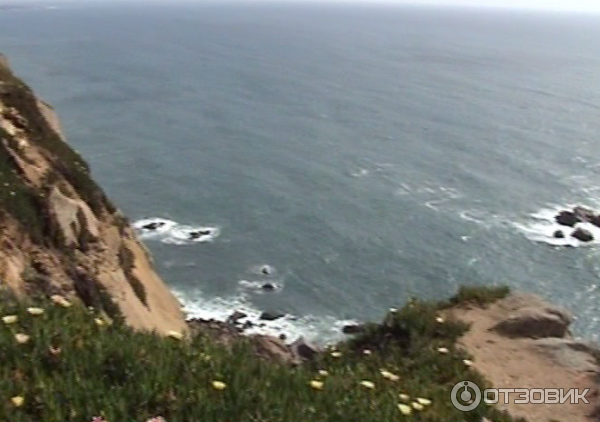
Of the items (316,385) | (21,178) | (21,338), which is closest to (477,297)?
(316,385)

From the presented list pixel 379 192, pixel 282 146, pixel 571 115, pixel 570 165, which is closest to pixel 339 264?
pixel 379 192

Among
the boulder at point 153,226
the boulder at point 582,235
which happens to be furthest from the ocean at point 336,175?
the boulder at point 582,235

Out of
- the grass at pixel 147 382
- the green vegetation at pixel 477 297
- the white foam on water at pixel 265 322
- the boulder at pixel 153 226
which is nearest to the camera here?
the grass at pixel 147 382

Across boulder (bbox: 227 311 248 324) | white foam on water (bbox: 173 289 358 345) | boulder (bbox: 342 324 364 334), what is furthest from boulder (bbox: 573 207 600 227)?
boulder (bbox: 227 311 248 324)

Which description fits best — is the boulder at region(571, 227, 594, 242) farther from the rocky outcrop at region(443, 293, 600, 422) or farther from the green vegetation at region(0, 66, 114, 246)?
the green vegetation at region(0, 66, 114, 246)

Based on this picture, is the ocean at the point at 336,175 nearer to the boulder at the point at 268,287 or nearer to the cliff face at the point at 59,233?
the boulder at the point at 268,287

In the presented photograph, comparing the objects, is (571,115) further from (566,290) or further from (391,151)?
(566,290)
